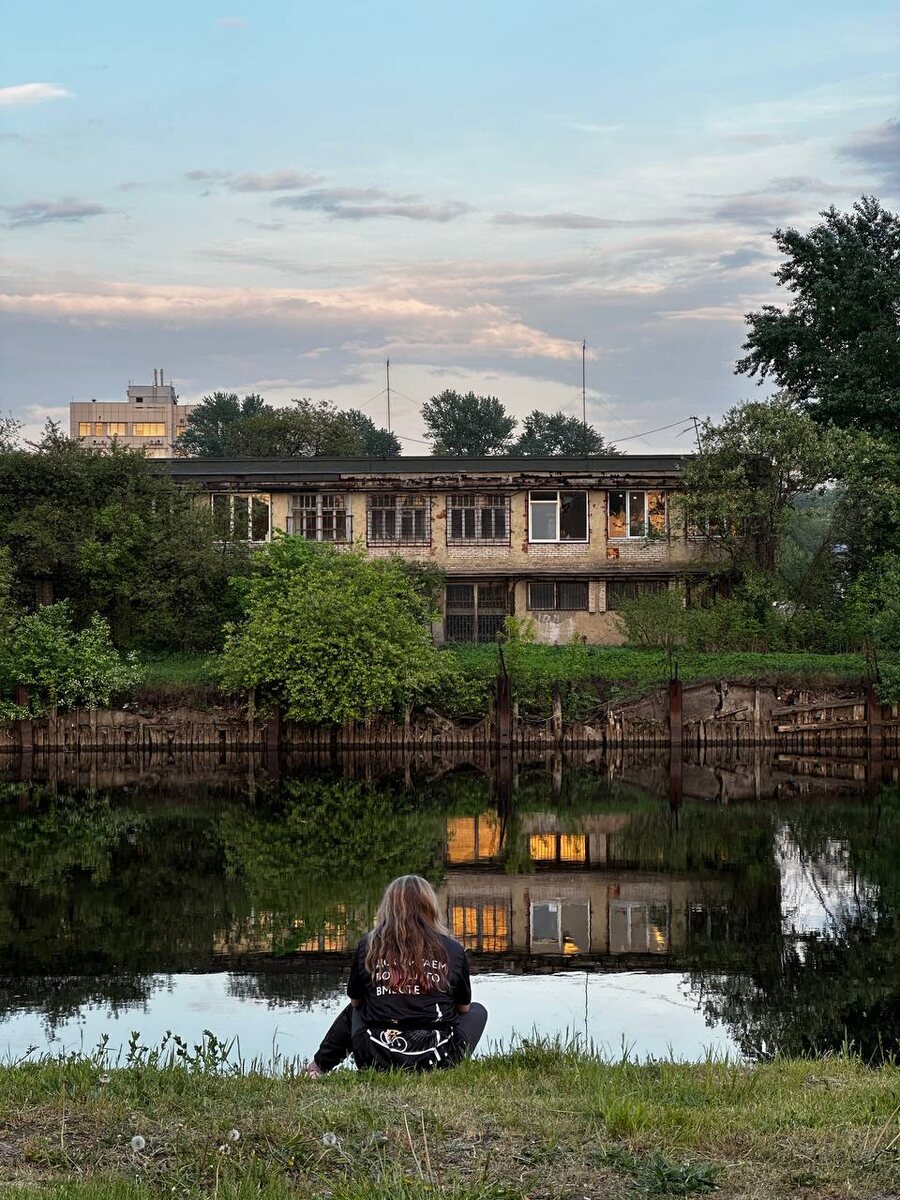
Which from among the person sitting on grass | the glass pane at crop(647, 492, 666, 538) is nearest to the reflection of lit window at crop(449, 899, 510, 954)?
the person sitting on grass

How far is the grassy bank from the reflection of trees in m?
4.33

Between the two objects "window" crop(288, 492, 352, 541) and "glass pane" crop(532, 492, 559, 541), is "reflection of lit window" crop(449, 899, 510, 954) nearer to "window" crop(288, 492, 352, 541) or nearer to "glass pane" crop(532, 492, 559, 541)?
"glass pane" crop(532, 492, 559, 541)

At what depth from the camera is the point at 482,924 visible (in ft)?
67.3

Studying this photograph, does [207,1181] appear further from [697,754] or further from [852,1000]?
[697,754]

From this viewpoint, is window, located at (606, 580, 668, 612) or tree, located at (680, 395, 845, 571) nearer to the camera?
tree, located at (680, 395, 845, 571)

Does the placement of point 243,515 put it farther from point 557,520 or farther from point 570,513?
point 570,513

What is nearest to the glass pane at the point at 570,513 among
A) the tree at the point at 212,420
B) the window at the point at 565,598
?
the window at the point at 565,598

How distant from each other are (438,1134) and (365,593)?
3699 centimetres

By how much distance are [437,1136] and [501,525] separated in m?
47.5

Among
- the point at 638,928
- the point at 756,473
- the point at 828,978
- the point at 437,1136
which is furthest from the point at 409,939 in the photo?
the point at 756,473

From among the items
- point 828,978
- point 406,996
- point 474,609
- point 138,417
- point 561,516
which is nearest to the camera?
point 406,996

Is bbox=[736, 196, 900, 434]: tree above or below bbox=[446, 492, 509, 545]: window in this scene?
above

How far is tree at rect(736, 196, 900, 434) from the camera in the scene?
52.4 meters

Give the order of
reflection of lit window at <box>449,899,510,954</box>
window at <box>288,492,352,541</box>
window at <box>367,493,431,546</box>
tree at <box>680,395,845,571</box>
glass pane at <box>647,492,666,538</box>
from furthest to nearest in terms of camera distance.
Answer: window at <box>288,492,352,541</box>
window at <box>367,493,431,546</box>
glass pane at <box>647,492,666,538</box>
tree at <box>680,395,845,571</box>
reflection of lit window at <box>449,899,510,954</box>
